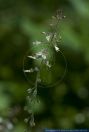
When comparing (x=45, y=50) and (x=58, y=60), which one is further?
(x=58, y=60)

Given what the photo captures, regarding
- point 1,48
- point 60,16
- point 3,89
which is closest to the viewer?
point 60,16

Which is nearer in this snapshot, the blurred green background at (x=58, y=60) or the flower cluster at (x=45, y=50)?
the flower cluster at (x=45, y=50)

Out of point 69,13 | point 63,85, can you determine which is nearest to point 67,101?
point 63,85

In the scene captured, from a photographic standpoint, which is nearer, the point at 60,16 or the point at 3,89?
the point at 60,16

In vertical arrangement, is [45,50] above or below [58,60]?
above

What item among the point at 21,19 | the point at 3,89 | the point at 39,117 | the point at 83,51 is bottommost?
the point at 39,117

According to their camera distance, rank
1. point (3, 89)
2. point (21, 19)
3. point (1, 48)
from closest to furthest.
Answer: point (3, 89) < point (21, 19) < point (1, 48)

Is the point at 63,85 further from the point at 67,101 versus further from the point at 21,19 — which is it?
the point at 21,19

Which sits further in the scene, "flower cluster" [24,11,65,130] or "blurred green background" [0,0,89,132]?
"blurred green background" [0,0,89,132]
